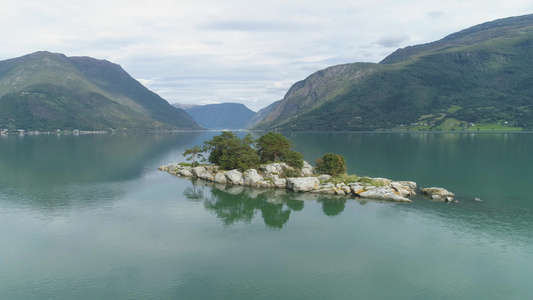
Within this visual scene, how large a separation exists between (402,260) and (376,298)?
32.9ft

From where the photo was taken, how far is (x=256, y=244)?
4550 cm

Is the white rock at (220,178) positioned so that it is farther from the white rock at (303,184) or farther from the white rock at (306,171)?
the white rock at (306,171)

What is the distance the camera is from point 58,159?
13500cm

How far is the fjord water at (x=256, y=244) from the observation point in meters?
33.6

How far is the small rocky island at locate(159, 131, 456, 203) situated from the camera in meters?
71.6

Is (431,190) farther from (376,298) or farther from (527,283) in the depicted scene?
(376,298)

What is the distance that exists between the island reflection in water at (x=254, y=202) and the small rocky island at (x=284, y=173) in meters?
2.95

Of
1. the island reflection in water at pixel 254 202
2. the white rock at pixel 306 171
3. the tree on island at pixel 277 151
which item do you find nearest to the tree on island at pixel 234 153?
the tree on island at pixel 277 151

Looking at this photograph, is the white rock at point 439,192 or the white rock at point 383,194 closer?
the white rock at point 383,194

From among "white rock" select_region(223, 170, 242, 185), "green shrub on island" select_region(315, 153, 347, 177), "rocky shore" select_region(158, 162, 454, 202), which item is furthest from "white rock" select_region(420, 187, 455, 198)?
"white rock" select_region(223, 170, 242, 185)

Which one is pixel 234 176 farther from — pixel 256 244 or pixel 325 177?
pixel 256 244

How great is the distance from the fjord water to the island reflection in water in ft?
0.79

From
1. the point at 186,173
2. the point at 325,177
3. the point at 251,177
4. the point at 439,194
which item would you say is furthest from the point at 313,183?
the point at 186,173

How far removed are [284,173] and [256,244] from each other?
137 ft
